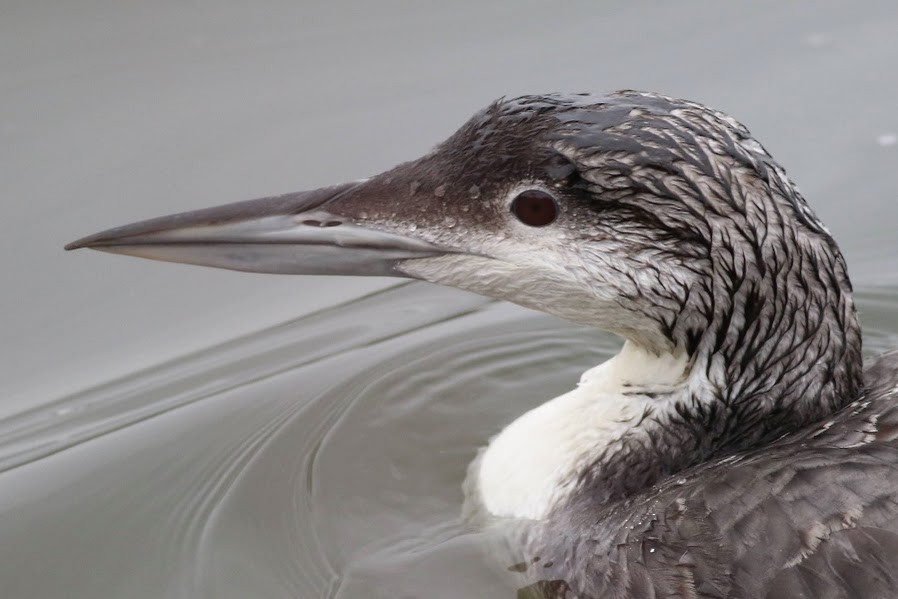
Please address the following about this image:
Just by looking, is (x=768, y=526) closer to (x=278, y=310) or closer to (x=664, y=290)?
(x=664, y=290)

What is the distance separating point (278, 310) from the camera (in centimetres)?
525

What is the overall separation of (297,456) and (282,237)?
1379 mm

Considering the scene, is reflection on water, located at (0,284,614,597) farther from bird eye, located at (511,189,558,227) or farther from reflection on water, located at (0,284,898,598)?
bird eye, located at (511,189,558,227)

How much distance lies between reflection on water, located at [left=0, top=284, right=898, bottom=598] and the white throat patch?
0.20 m

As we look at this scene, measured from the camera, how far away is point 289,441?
4574 millimetres

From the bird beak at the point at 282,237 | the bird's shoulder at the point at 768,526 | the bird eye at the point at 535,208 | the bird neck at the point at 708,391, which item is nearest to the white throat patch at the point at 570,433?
the bird neck at the point at 708,391

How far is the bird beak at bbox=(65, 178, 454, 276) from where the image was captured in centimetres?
335

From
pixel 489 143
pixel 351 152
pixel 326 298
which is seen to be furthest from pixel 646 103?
pixel 351 152

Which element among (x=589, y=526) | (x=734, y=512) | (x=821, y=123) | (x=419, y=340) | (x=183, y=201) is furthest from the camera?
(x=821, y=123)

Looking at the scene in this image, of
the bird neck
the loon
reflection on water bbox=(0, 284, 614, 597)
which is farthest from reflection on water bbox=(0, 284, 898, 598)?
the loon

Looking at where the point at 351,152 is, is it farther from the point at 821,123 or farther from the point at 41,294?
the point at 821,123

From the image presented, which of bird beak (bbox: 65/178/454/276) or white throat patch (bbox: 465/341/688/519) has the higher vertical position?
bird beak (bbox: 65/178/454/276)

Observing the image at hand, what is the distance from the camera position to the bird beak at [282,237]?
3348 millimetres

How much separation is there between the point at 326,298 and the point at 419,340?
0.50 metres
